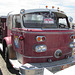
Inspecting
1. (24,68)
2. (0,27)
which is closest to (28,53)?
(24,68)

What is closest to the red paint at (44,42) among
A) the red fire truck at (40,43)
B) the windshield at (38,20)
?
the red fire truck at (40,43)

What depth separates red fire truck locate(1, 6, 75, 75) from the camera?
311 centimetres

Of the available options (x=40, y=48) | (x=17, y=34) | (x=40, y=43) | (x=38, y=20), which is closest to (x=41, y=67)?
Result: (x=40, y=48)

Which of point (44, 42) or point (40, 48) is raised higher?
point (44, 42)

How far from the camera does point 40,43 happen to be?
3.16 m

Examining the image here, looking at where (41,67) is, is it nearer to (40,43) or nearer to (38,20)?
(40,43)

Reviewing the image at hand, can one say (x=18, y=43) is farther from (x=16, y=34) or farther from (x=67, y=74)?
(x=67, y=74)

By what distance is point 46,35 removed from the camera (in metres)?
3.18

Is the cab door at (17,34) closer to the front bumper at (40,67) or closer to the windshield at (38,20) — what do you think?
the windshield at (38,20)

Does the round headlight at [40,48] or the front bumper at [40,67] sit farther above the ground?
the round headlight at [40,48]

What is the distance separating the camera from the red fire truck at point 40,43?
3109mm

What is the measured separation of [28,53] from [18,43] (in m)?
0.52

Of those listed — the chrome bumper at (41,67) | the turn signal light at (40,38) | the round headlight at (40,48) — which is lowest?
the chrome bumper at (41,67)

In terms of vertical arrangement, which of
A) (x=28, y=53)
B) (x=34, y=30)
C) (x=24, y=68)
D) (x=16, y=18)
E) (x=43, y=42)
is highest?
(x=16, y=18)
